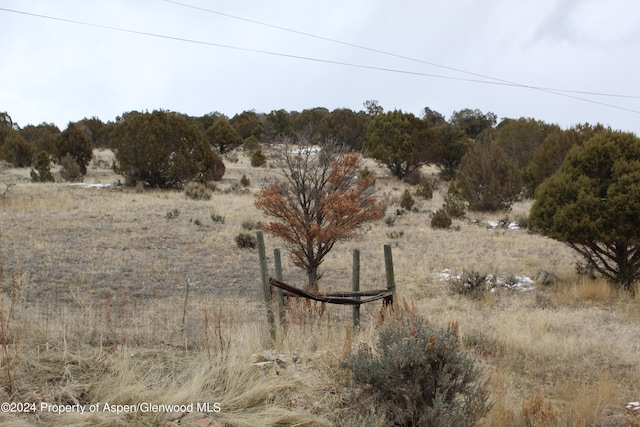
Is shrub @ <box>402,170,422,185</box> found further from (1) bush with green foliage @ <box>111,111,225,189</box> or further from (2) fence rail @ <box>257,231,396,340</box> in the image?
(2) fence rail @ <box>257,231,396,340</box>

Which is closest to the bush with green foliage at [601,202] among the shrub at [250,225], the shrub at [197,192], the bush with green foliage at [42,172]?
the shrub at [250,225]

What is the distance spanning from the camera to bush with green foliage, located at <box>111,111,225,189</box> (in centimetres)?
2586

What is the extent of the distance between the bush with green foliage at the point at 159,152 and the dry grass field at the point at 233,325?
6.36 meters

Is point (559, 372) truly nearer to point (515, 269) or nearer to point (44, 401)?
point (44, 401)

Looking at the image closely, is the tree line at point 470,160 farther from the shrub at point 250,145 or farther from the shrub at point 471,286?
the shrub at point 471,286

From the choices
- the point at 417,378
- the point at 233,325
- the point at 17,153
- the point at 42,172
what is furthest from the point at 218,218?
the point at 17,153

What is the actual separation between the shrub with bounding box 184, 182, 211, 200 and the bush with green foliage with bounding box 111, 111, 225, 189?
1638 mm

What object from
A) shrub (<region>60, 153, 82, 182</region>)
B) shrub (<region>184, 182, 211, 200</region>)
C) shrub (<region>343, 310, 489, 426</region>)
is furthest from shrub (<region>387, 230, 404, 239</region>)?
shrub (<region>60, 153, 82, 182</region>)

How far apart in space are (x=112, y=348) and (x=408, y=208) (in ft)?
64.6

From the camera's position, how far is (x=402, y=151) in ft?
114

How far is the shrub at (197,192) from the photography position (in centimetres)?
2334

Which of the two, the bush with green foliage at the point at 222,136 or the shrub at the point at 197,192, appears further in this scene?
the bush with green foliage at the point at 222,136

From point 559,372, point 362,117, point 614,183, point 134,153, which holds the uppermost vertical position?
point 362,117

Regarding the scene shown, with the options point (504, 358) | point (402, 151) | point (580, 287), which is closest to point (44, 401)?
Result: point (504, 358)
